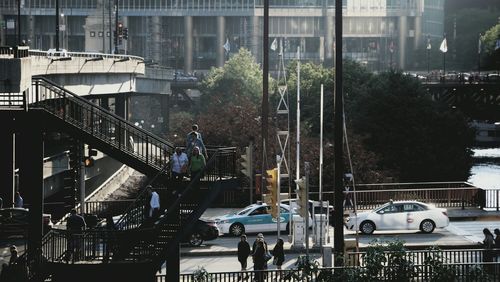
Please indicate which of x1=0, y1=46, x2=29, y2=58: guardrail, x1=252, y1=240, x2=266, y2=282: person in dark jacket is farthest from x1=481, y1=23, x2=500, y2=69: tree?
x1=252, y1=240, x2=266, y2=282: person in dark jacket

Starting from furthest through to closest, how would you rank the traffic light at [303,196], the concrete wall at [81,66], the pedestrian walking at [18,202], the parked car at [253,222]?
the concrete wall at [81,66] < the parked car at [253,222] < the pedestrian walking at [18,202] < the traffic light at [303,196]

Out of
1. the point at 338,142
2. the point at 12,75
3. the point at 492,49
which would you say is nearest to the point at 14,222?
the point at 12,75

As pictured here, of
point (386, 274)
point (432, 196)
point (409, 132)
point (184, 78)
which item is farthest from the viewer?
point (184, 78)

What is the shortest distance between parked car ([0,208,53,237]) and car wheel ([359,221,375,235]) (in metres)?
12.5

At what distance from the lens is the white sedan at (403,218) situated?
153ft

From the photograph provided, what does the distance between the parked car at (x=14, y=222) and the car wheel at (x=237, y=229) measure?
29.3ft

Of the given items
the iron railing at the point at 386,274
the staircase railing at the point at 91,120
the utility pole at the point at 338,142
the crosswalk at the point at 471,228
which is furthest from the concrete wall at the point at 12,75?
the crosswalk at the point at 471,228

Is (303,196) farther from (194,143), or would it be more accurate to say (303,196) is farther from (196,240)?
(196,240)

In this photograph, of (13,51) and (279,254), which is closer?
(279,254)

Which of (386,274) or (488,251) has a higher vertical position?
(386,274)

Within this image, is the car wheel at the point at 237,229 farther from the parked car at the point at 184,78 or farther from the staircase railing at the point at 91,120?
the parked car at the point at 184,78

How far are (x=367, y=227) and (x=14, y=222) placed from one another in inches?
539

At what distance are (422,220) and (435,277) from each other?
1803cm

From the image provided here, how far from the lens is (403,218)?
4678cm
